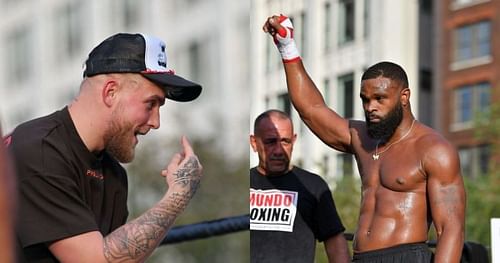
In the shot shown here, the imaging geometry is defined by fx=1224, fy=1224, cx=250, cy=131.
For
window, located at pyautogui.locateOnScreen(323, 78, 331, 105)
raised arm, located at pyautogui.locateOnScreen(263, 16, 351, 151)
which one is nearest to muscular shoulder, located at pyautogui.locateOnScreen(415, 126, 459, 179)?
raised arm, located at pyautogui.locateOnScreen(263, 16, 351, 151)

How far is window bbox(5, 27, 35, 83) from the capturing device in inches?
298

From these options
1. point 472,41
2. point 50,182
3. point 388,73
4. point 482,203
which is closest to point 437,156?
point 388,73

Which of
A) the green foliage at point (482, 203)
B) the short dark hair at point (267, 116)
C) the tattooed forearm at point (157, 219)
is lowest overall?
the green foliage at point (482, 203)

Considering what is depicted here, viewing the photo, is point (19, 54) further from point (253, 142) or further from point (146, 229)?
point (146, 229)

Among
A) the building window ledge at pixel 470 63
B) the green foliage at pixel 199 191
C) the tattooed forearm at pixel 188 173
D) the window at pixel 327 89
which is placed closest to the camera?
the tattooed forearm at pixel 188 173

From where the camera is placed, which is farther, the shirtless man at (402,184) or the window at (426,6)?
the window at (426,6)

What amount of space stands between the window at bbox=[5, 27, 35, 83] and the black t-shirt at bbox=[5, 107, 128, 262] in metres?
3.96

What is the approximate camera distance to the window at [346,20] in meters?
37.9

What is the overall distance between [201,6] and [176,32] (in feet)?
3.34

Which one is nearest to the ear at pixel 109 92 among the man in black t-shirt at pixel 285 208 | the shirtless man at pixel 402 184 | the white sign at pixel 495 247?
the shirtless man at pixel 402 184

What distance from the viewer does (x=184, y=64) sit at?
673 inches

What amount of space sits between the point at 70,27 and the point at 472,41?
124ft

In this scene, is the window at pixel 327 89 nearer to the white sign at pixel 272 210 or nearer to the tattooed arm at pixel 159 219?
the white sign at pixel 272 210

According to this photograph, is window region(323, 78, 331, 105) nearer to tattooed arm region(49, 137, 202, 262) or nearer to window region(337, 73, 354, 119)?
window region(337, 73, 354, 119)
